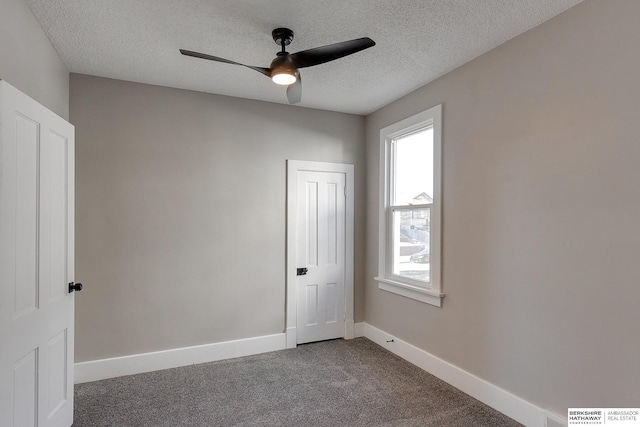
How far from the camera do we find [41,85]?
2451mm

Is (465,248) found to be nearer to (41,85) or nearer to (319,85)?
(319,85)

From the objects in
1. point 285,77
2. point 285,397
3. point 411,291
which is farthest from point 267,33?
point 285,397

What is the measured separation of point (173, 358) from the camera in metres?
3.49

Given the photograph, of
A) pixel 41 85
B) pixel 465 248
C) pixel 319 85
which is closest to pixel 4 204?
pixel 41 85

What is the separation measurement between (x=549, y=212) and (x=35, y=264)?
3.19m

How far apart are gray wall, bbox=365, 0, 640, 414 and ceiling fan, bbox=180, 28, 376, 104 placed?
127 centimetres

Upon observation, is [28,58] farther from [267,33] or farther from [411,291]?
[411,291]

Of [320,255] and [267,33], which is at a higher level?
[267,33]

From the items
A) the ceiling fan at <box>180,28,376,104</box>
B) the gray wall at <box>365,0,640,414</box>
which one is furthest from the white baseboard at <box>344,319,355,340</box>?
the ceiling fan at <box>180,28,376,104</box>

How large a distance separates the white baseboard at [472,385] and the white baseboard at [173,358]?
132cm

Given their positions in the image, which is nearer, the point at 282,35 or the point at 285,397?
the point at 282,35

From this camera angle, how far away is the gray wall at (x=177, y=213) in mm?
3242

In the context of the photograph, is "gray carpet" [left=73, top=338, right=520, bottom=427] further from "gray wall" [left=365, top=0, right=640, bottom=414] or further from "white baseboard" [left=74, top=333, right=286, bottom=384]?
"gray wall" [left=365, top=0, right=640, bottom=414]

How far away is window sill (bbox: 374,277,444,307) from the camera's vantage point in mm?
3235
